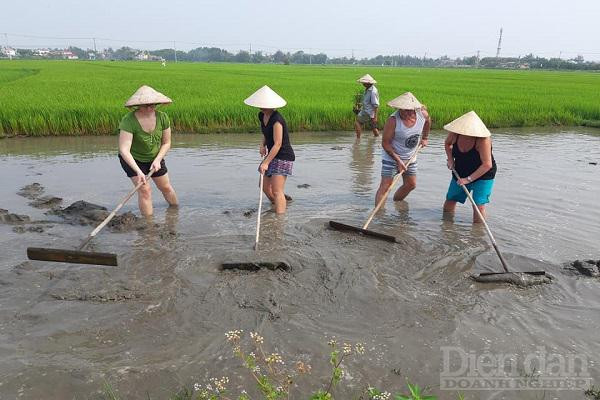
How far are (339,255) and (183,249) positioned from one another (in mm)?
1405

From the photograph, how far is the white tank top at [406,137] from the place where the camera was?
485 cm

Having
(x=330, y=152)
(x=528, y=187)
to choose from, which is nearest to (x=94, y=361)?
(x=528, y=187)

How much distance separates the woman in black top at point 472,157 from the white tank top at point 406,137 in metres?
0.34

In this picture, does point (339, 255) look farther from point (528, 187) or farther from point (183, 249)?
point (528, 187)

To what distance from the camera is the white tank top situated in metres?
4.85

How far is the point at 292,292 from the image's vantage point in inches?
135

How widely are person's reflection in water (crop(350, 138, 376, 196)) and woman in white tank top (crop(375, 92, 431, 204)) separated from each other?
1.23 meters

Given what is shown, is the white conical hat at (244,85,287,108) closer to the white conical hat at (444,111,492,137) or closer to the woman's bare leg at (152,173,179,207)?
the woman's bare leg at (152,173,179,207)

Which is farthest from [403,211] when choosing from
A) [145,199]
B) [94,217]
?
[94,217]

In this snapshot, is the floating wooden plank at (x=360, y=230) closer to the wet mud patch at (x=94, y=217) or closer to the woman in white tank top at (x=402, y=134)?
the woman in white tank top at (x=402, y=134)

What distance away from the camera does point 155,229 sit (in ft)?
15.6

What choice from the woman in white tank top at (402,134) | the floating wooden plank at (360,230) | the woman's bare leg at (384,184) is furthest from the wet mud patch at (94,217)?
the woman in white tank top at (402,134)

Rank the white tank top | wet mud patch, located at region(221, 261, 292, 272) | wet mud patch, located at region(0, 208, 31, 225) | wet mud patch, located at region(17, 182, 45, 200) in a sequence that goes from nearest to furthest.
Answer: wet mud patch, located at region(221, 261, 292, 272) < wet mud patch, located at region(0, 208, 31, 225) < the white tank top < wet mud patch, located at region(17, 182, 45, 200)

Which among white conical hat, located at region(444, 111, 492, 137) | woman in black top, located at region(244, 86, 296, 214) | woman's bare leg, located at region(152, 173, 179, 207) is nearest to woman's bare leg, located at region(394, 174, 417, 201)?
white conical hat, located at region(444, 111, 492, 137)
